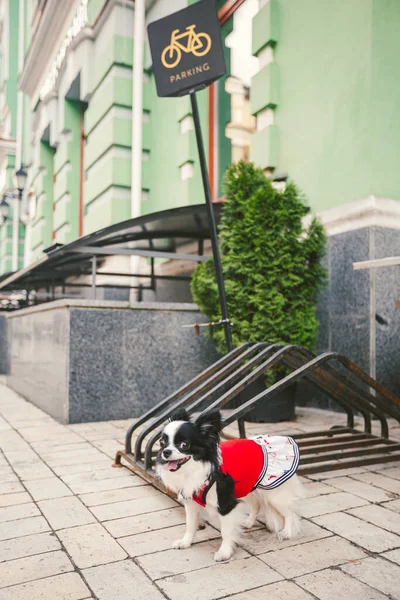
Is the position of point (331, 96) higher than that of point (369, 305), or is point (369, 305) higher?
point (331, 96)

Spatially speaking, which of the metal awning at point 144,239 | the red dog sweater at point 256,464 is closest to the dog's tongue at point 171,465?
the red dog sweater at point 256,464

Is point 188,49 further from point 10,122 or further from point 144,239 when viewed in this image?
point 10,122

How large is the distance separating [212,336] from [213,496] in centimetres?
480

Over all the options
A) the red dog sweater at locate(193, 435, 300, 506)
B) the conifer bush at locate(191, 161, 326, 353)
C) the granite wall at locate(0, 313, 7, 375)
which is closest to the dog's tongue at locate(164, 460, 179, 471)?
the red dog sweater at locate(193, 435, 300, 506)

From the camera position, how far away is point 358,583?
278 centimetres

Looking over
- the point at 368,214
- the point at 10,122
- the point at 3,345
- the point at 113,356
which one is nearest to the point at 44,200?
the point at 3,345

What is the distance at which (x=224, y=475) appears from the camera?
3.15 meters

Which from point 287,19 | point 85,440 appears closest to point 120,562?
point 85,440

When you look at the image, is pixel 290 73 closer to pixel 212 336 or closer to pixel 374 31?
pixel 374 31

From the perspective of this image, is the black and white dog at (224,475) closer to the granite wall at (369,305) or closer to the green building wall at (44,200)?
the granite wall at (369,305)

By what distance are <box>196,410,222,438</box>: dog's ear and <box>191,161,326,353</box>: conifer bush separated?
156 inches

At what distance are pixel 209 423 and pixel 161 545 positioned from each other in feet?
2.93

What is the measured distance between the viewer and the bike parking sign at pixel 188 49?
17.4ft

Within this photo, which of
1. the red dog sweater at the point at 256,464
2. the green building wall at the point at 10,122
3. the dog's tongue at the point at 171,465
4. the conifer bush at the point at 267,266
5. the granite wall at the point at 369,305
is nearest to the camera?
the dog's tongue at the point at 171,465
